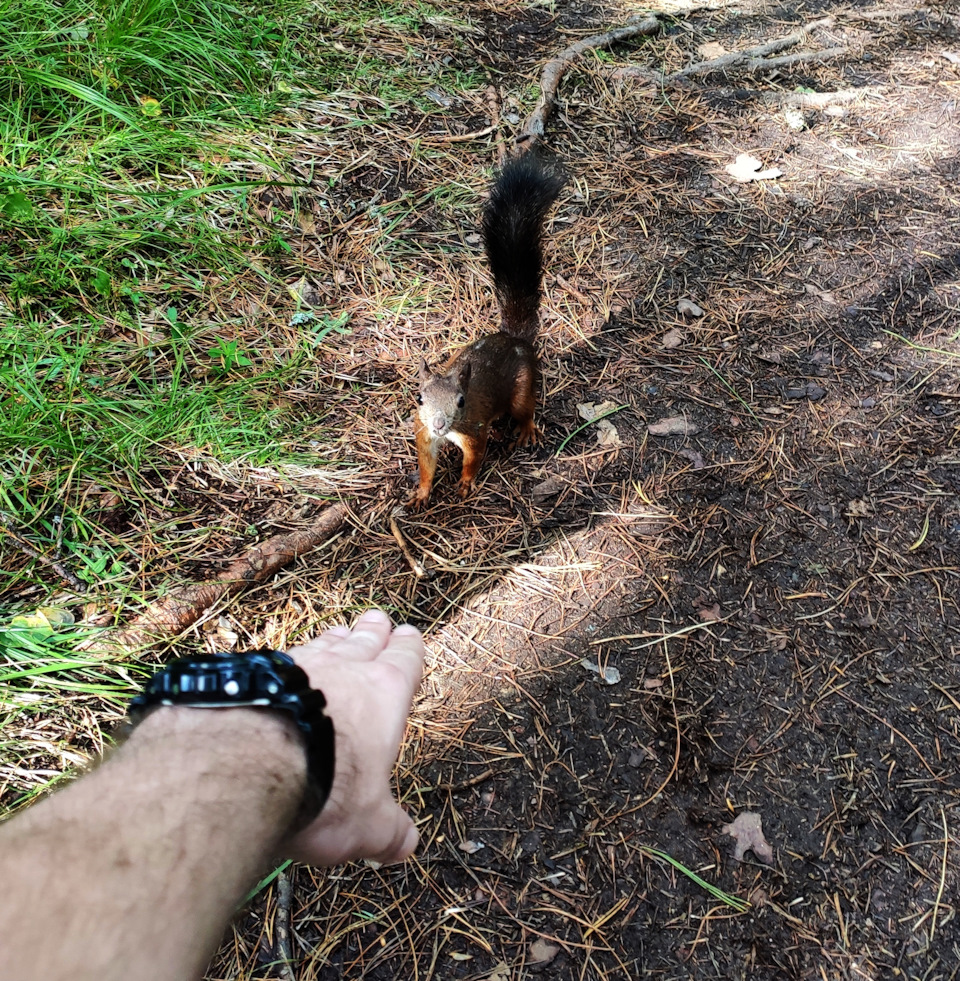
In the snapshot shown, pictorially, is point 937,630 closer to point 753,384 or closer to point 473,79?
point 753,384

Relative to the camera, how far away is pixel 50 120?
281cm

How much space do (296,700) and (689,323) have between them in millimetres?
2431

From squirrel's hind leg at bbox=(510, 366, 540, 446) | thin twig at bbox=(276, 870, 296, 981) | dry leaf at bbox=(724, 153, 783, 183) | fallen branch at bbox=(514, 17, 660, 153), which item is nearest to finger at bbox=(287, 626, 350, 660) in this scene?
thin twig at bbox=(276, 870, 296, 981)

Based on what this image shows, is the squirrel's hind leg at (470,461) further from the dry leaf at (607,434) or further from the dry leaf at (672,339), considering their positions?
the dry leaf at (672,339)

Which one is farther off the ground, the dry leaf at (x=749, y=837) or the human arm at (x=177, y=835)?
the human arm at (x=177, y=835)

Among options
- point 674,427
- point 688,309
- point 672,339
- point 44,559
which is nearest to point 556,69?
point 688,309

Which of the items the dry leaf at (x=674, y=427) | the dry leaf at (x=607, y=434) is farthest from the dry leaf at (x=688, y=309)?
the dry leaf at (x=607, y=434)

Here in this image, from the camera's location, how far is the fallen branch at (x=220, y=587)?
1.80 meters

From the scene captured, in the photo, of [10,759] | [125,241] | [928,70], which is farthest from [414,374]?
[928,70]

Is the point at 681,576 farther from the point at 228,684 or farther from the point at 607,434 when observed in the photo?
the point at 228,684

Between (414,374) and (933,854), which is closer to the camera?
(933,854)

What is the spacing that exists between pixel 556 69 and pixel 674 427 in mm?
2378

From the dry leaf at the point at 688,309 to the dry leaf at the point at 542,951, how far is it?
2.29 metres

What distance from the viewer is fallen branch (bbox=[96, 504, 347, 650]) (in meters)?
1.80
